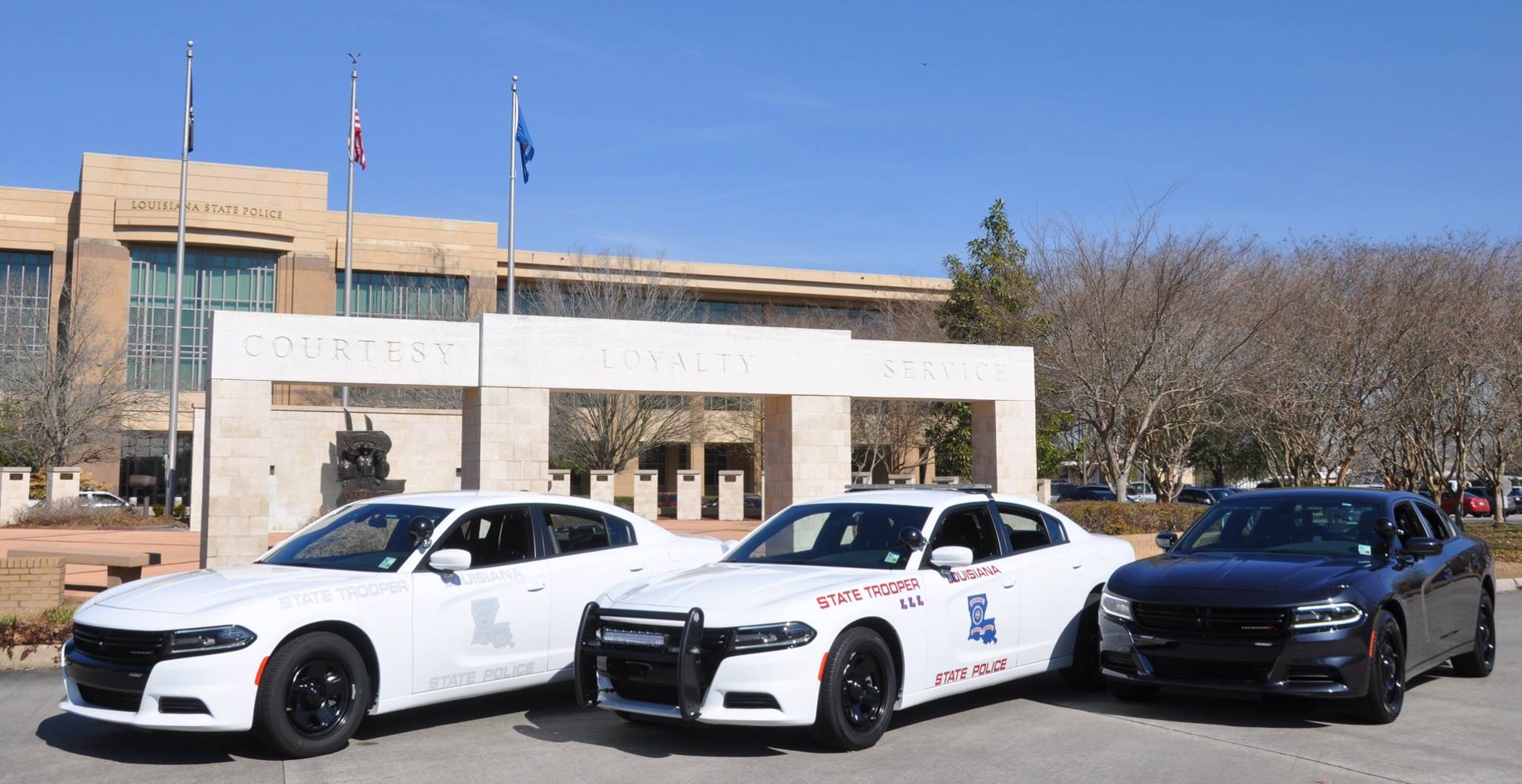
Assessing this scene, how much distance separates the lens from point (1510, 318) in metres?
25.4

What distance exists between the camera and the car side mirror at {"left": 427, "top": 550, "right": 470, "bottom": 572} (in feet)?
25.2

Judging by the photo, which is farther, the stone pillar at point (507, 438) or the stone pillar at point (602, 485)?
A: the stone pillar at point (602, 485)

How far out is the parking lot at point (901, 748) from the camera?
671 cm

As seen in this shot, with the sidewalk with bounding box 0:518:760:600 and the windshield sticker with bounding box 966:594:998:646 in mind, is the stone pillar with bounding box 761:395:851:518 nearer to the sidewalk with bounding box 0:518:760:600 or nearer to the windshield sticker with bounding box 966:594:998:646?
the sidewalk with bounding box 0:518:760:600

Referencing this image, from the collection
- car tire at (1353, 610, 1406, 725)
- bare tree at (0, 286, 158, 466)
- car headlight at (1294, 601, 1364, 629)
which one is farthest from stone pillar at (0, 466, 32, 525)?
car tire at (1353, 610, 1406, 725)

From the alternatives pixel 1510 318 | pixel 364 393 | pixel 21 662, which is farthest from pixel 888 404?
pixel 21 662

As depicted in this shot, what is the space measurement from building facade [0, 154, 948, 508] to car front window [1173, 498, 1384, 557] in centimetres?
4266

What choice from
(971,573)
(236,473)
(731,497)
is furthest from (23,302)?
(971,573)

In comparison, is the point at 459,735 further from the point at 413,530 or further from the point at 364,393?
the point at 364,393

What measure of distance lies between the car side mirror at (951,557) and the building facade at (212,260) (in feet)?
146

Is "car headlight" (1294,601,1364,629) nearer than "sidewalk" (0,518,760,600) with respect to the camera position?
Yes

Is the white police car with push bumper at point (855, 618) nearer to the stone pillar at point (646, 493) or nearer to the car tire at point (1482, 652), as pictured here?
the car tire at point (1482, 652)

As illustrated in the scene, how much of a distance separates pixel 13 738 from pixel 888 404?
41.1 m

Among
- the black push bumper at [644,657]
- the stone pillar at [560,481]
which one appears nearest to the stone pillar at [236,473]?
the stone pillar at [560,481]
